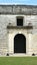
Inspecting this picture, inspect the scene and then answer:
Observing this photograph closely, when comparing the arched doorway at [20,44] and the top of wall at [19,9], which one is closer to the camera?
the top of wall at [19,9]

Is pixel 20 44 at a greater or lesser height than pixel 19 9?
lesser

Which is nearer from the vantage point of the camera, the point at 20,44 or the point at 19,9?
the point at 19,9

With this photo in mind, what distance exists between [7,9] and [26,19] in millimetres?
1878

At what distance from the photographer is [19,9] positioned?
21.0 m

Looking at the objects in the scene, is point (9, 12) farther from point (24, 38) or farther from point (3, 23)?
point (24, 38)

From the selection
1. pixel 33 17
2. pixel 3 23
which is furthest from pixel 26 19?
pixel 3 23

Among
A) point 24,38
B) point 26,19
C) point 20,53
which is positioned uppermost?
point 26,19

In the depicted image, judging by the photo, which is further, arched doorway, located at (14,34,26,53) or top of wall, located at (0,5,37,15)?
arched doorway, located at (14,34,26,53)

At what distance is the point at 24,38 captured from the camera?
21.8 m

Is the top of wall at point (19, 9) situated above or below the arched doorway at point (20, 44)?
above

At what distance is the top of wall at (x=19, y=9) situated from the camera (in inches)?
822

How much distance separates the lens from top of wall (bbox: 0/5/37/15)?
20.9 metres

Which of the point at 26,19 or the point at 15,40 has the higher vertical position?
the point at 26,19

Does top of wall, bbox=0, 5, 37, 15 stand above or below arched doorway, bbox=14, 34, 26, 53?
above
